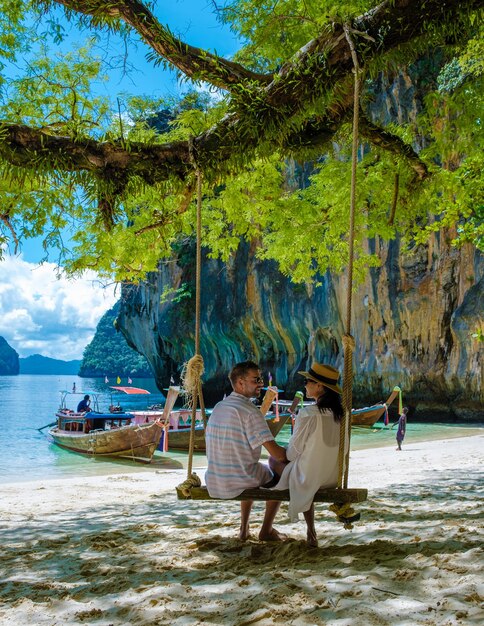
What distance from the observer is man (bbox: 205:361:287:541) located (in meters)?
3.79

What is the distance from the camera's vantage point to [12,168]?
4.68 m

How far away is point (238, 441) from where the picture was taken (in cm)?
383

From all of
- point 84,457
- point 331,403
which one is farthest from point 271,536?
point 84,457

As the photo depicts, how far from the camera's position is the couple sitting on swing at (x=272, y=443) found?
3.71 m

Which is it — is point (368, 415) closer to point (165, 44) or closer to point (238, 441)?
point (165, 44)

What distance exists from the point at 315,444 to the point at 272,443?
270 millimetres

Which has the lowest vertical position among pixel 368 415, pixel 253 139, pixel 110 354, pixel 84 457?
pixel 84 457

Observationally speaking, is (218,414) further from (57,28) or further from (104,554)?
(57,28)

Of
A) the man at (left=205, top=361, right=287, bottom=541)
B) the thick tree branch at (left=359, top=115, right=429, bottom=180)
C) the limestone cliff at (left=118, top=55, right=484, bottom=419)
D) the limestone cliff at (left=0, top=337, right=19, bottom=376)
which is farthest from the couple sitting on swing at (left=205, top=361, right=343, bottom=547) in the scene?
the limestone cliff at (left=0, top=337, right=19, bottom=376)

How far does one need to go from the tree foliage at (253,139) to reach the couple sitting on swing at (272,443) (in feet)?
6.80

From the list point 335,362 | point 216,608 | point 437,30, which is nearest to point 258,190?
point 437,30

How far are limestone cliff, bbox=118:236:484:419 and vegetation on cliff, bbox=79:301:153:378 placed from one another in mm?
79965

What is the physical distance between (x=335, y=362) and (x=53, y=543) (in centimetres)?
2887

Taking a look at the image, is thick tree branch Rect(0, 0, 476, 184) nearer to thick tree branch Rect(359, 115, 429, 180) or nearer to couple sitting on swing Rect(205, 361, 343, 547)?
thick tree branch Rect(359, 115, 429, 180)
